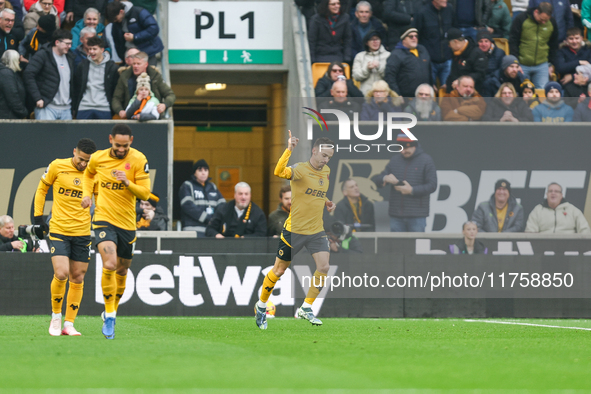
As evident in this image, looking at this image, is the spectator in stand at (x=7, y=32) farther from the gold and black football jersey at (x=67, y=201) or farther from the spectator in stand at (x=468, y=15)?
the spectator in stand at (x=468, y=15)

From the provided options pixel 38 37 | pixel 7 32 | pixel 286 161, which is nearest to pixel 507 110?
pixel 286 161

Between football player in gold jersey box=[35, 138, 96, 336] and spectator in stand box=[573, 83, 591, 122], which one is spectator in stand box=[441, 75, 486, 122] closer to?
spectator in stand box=[573, 83, 591, 122]

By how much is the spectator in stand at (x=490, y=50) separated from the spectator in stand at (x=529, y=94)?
82 centimetres

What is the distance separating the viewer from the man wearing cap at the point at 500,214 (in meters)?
14.2

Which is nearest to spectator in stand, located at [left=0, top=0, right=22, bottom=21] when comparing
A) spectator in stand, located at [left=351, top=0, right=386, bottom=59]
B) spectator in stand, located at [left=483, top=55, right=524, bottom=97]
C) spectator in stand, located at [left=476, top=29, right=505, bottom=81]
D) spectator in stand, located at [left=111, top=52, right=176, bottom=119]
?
spectator in stand, located at [left=111, top=52, right=176, bottom=119]

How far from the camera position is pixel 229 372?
19.2 ft

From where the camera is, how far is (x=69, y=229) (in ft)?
30.3

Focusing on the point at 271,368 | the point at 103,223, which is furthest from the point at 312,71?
the point at 271,368

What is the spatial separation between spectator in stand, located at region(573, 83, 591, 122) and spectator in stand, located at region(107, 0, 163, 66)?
25.2ft

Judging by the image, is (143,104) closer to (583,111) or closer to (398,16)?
(398,16)

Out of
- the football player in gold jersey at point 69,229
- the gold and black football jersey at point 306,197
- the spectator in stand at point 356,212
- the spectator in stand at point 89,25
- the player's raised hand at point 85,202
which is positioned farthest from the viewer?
the spectator in stand at point 89,25

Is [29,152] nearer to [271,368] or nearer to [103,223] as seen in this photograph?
[103,223]

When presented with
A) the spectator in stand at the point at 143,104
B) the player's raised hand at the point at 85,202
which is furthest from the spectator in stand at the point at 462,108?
the player's raised hand at the point at 85,202

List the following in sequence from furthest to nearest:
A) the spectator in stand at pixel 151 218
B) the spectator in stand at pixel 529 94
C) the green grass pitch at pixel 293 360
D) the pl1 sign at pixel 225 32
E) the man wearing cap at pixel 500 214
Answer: the pl1 sign at pixel 225 32 → the spectator in stand at pixel 529 94 → the man wearing cap at pixel 500 214 → the spectator in stand at pixel 151 218 → the green grass pitch at pixel 293 360
